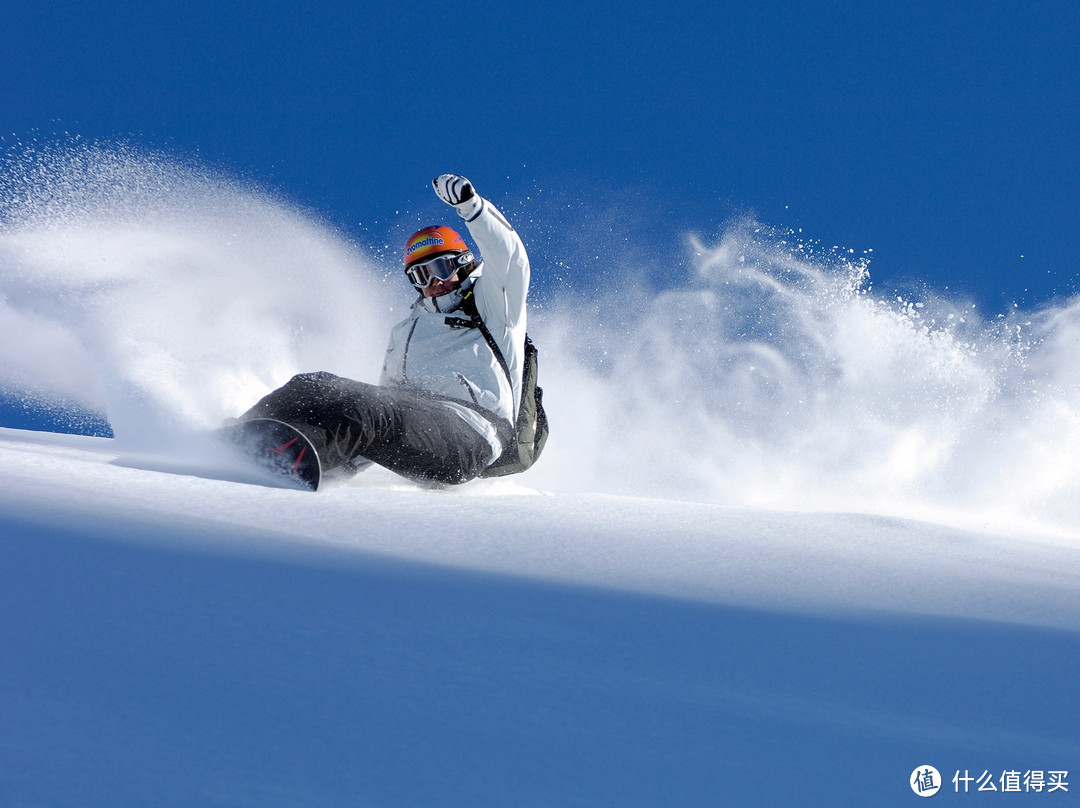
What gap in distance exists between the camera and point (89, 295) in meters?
4.71

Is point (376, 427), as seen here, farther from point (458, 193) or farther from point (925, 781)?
point (925, 781)

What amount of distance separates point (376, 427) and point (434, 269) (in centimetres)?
125

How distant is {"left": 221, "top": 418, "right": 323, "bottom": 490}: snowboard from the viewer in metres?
3.33

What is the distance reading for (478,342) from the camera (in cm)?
436

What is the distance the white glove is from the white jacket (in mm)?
127

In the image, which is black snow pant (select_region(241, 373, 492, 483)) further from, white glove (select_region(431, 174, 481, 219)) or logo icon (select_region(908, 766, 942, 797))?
logo icon (select_region(908, 766, 942, 797))

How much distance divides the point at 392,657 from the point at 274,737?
0.94 ft

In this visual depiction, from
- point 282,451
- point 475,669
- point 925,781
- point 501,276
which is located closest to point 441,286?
point 501,276

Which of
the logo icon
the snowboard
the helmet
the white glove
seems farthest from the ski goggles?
the logo icon

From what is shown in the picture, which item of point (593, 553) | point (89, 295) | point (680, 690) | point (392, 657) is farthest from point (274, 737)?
point (89, 295)

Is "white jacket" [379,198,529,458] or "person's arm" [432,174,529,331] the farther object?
"white jacket" [379,198,529,458]

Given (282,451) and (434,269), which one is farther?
(434,269)

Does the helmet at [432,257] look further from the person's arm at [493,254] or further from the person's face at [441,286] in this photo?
the person's arm at [493,254]

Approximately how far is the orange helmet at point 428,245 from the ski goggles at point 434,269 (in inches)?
1.1
